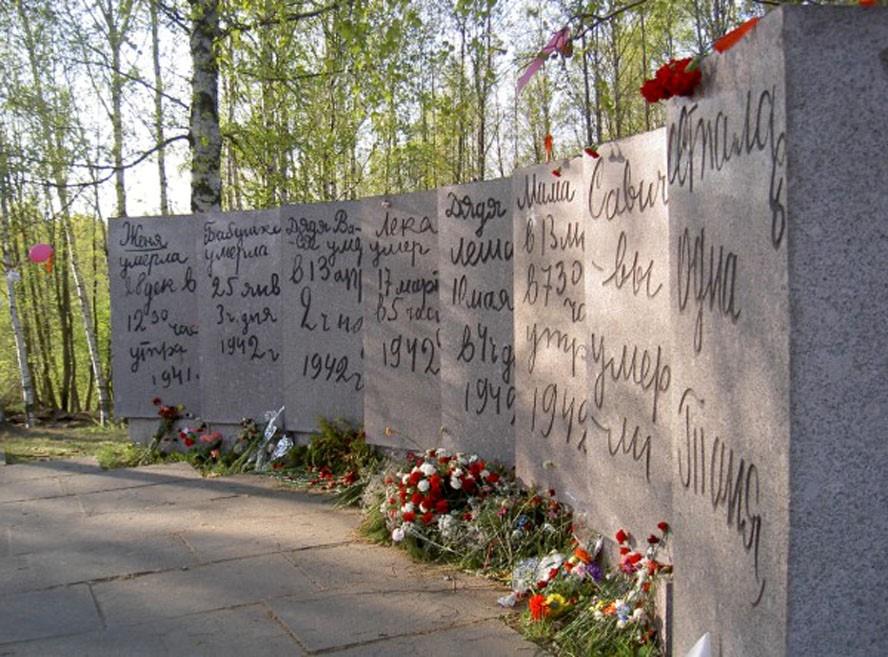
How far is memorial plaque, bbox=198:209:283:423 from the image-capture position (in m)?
7.48

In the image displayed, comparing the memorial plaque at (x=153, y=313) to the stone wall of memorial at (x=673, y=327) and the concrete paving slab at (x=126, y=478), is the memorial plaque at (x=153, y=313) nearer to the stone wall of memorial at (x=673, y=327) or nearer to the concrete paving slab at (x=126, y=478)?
the stone wall of memorial at (x=673, y=327)

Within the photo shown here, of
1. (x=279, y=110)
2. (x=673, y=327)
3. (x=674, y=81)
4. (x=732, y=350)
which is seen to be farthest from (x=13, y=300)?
(x=732, y=350)

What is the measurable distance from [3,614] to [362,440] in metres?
2.78

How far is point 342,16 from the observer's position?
8.52 meters

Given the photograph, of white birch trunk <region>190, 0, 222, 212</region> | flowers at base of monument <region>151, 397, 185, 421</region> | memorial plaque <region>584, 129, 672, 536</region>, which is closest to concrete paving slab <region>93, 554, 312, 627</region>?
memorial plaque <region>584, 129, 672, 536</region>

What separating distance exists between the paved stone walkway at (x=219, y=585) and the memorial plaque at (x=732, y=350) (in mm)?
1248

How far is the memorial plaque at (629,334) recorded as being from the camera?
363 cm

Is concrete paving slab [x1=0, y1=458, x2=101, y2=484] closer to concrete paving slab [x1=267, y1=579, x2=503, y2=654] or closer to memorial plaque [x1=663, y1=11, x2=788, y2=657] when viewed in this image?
concrete paving slab [x1=267, y1=579, x2=503, y2=654]

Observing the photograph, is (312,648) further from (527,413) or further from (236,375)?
(236,375)

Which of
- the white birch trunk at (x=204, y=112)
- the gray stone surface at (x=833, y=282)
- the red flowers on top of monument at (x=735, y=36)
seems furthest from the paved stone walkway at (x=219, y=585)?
the white birch trunk at (x=204, y=112)

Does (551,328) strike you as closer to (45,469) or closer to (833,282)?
(833,282)

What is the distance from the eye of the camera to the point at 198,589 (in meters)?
4.64

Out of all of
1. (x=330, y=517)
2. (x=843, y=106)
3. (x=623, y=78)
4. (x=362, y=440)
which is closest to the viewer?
(x=843, y=106)

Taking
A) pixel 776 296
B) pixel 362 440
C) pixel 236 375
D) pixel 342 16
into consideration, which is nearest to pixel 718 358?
pixel 776 296
